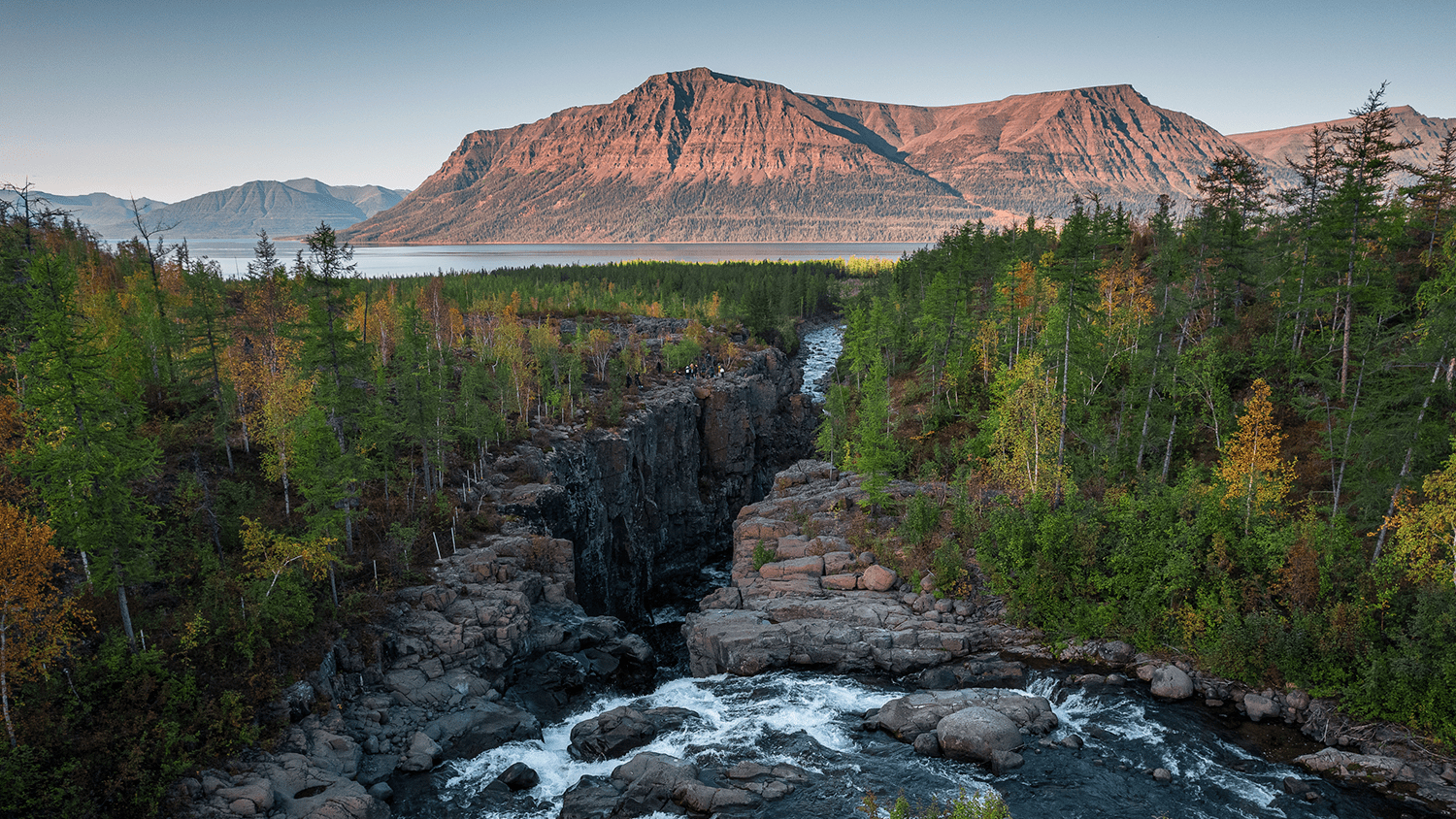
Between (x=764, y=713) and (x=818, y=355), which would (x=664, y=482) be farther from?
(x=818, y=355)

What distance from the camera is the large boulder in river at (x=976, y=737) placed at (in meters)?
30.6

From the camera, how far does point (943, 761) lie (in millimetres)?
30609

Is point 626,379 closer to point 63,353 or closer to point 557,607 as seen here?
point 557,607

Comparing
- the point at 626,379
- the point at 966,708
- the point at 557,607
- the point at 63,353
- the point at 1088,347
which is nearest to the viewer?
the point at 63,353

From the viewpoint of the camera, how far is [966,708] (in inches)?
1294

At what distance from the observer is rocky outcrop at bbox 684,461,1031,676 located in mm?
39969

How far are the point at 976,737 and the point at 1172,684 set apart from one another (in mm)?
12853

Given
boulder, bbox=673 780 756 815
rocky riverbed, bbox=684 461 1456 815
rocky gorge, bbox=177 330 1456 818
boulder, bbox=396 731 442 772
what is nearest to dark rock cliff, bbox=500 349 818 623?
rocky gorge, bbox=177 330 1456 818

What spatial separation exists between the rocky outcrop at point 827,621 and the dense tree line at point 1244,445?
3589mm

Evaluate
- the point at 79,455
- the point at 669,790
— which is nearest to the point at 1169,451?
the point at 669,790

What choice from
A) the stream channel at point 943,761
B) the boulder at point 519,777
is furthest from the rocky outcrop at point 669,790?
the boulder at point 519,777

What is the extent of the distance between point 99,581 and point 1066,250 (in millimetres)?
57992

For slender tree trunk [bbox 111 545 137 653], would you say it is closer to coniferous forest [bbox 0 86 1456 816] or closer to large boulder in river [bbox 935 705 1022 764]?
coniferous forest [bbox 0 86 1456 816]

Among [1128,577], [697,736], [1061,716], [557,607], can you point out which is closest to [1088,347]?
[1128,577]
